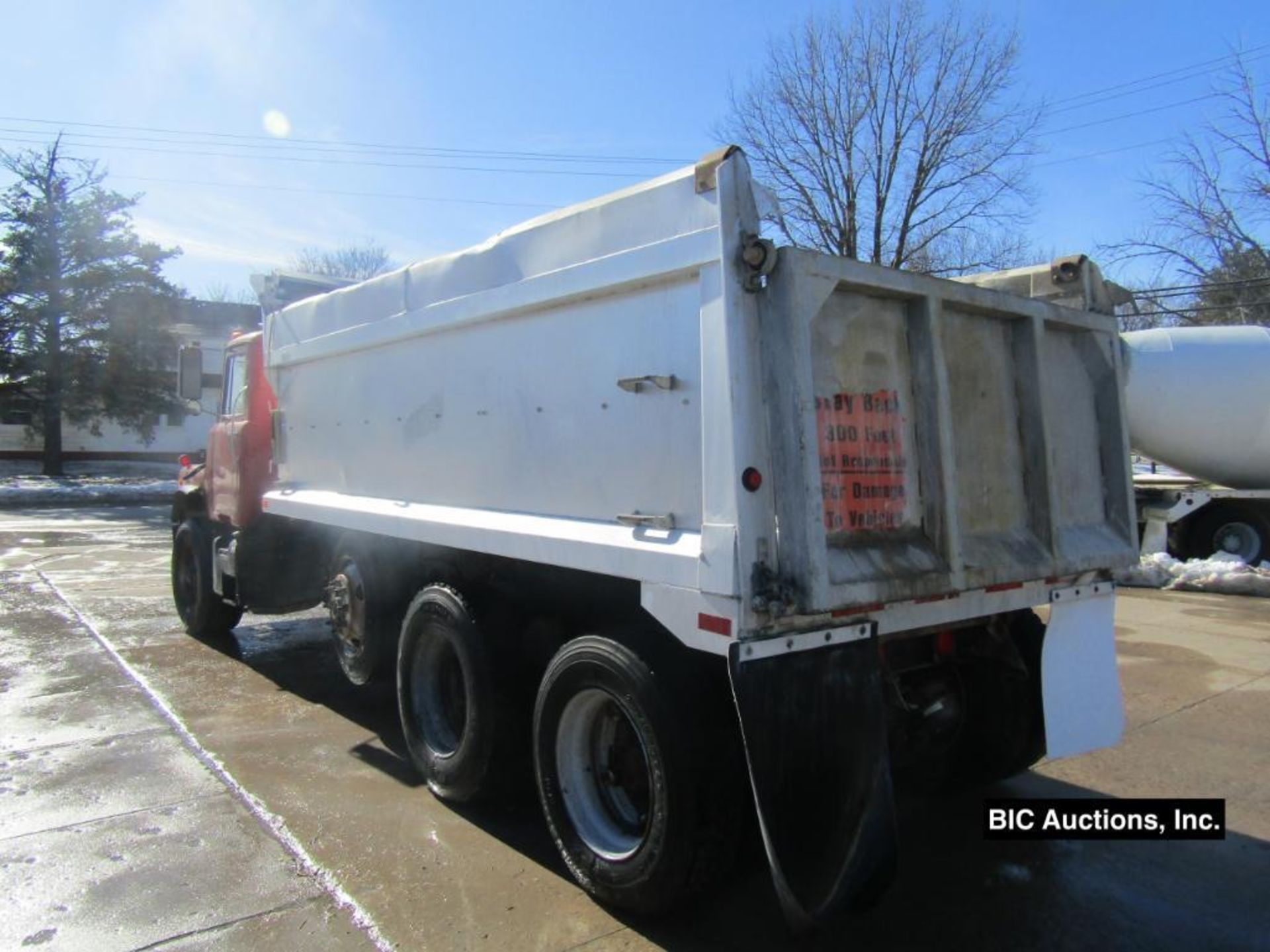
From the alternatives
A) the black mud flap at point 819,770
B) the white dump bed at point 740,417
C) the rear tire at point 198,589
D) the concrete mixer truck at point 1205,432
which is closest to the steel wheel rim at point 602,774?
the white dump bed at point 740,417

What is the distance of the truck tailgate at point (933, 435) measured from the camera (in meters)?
3.00

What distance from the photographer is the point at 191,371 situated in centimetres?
834

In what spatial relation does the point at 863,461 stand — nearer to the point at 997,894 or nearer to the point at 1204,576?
the point at 997,894

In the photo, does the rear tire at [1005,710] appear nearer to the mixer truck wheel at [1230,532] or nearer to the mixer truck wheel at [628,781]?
the mixer truck wheel at [628,781]

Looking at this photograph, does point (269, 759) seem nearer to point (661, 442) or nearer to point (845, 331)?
point (661, 442)

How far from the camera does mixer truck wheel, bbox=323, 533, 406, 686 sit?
5.57 m

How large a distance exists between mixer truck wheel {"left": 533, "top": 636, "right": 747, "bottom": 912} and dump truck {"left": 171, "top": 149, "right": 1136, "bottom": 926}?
0.5 inches

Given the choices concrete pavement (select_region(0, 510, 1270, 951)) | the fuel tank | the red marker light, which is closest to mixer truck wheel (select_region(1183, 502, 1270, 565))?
the fuel tank

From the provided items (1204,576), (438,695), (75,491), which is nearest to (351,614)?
(438,695)

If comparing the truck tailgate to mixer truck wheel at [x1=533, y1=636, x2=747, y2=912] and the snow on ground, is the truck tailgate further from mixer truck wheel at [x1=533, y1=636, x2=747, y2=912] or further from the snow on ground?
the snow on ground

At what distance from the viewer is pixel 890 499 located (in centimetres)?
335

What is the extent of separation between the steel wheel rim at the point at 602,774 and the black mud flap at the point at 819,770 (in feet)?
2.39

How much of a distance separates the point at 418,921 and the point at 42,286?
32.9 m

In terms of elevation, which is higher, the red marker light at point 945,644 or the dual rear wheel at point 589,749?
the red marker light at point 945,644
